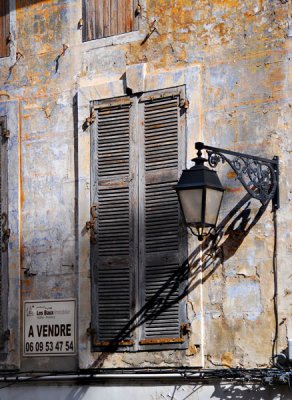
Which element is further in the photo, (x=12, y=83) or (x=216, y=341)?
(x=12, y=83)

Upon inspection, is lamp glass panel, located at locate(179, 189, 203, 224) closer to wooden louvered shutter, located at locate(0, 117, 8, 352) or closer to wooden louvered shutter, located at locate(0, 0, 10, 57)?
wooden louvered shutter, located at locate(0, 117, 8, 352)

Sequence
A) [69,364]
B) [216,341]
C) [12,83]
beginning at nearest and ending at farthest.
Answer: [216,341] < [69,364] < [12,83]

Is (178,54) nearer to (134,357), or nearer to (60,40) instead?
(60,40)

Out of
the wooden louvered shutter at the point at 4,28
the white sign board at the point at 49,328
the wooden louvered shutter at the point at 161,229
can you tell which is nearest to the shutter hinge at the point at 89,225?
the wooden louvered shutter at the point at 161,229

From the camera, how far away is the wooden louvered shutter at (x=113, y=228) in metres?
12.1

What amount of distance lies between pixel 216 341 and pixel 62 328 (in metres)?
1.84

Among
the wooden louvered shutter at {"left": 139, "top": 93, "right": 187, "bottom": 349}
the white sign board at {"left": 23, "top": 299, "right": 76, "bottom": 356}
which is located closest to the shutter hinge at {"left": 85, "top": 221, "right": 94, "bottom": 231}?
the wooden louvered shutter at {"left": 139, "top": 93, "right": 187, "bottom": 349}

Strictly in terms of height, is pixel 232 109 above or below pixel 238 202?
above

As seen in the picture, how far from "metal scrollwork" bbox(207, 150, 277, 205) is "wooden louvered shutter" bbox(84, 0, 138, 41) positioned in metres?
2.09

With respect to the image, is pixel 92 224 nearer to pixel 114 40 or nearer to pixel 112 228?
pixel 112 228

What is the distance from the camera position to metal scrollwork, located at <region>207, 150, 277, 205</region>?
10.9 m

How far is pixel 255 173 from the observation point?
36.7ft

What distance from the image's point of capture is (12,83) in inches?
528

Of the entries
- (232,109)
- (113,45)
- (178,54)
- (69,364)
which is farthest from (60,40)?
(69,364)
